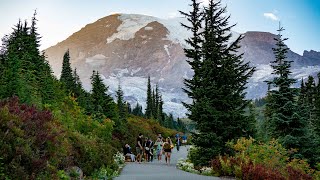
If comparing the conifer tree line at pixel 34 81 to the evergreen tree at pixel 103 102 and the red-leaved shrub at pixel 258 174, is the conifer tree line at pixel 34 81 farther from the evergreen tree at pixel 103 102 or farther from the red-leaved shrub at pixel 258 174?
the red-leaved shrub at pixel 258 174

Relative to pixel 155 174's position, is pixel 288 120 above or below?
above

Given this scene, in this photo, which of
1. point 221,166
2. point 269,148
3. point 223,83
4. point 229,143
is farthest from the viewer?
point 223,83

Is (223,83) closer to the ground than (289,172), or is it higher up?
higher up

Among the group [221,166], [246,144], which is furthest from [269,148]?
[221,166]

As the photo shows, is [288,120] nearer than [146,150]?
Yes

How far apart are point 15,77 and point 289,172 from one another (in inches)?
497

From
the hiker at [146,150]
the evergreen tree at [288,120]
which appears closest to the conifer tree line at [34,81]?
the hiker at [146,150]

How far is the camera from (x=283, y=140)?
25109 millimetres

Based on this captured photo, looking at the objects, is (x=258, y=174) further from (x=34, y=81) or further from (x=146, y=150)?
(x=146, y=150)

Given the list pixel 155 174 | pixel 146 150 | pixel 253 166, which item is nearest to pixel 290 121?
pixel 146 150

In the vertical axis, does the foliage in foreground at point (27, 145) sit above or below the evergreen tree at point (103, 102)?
below

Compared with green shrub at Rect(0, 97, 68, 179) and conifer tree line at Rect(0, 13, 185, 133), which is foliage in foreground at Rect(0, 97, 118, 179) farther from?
conifer tree line at Rect(0, 13, 185, 133)

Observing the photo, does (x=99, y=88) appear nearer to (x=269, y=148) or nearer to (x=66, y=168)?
(x=269, y=148)

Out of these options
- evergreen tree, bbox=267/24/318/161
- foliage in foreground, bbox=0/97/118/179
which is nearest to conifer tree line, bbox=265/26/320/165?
evergreen tree, bbox=267/24/318/161
